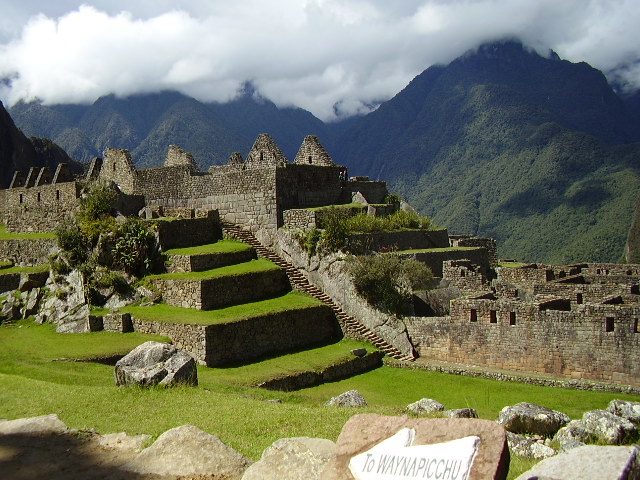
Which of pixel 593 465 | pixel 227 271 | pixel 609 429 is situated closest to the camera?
pixel 593 465

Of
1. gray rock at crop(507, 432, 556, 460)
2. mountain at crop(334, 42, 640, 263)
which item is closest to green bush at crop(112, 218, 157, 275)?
gray rock at crop(507, 432, 556, 460)

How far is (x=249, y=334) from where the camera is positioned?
66.6ft

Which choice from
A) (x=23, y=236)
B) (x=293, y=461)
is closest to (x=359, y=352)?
(x=293, y=461)

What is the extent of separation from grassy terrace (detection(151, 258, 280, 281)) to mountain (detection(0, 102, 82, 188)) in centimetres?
5796

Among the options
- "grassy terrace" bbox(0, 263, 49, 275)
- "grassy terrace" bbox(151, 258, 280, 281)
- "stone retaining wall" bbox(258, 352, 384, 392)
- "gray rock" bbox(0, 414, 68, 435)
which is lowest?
"stone retaining wall" bbox(258, 352, 384, 392)

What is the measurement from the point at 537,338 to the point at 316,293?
27.6 ft

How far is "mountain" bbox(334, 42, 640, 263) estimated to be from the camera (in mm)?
61219

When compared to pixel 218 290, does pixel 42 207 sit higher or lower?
higher

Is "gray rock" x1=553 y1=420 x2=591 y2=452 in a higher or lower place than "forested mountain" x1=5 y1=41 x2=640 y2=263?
lower

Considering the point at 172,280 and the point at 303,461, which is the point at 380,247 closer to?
the point at 172,280

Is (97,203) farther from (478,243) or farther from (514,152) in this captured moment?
(514,152)

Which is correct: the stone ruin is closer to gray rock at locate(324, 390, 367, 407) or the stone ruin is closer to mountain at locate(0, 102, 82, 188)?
gray rock at locate(324, 390, 367, 407)

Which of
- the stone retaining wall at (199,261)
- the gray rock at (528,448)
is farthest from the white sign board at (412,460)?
the stone retaining wall at (199,261)

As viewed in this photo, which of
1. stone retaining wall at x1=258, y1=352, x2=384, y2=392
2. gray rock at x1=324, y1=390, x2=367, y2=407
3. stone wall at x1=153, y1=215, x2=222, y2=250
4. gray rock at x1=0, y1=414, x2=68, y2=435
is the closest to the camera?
gray rock at x1=0, y1=414, x2=68, y2=435
